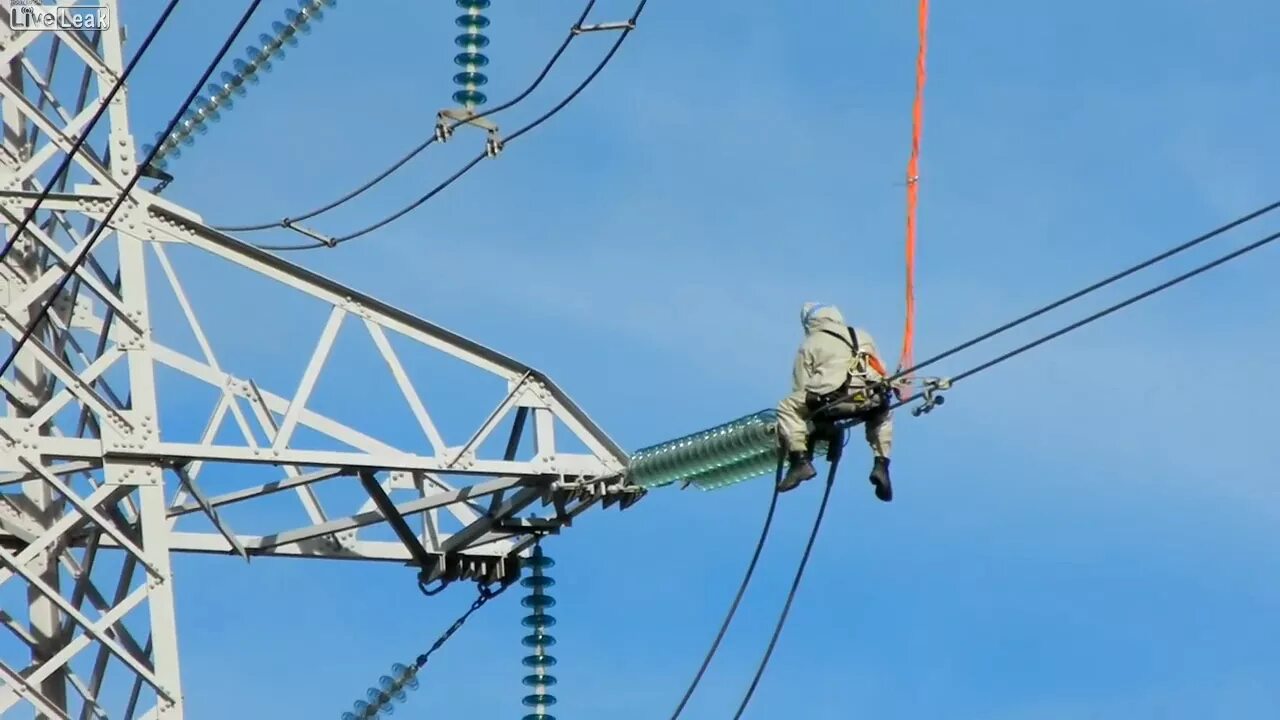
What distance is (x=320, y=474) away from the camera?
2531cm

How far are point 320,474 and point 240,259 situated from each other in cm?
163

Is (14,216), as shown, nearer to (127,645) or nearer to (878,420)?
(127,645)

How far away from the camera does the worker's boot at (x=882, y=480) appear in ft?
70.5

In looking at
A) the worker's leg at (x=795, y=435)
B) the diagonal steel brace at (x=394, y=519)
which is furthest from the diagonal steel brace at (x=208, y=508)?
the worker's leg at (x=795, y=435)

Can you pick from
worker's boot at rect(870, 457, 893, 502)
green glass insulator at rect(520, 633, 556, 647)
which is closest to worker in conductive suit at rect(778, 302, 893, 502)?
worker's boot at rect(870, 457, 893, 502)

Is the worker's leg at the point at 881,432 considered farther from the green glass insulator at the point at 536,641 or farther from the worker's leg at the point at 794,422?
the green glass insulator at the point at 536,641

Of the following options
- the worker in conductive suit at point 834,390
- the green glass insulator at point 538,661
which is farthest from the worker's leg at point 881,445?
the green glass insulator at point 538,661

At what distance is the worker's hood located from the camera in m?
21.7

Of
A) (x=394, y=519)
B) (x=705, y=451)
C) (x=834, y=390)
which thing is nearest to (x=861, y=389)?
(x=834, y=390)

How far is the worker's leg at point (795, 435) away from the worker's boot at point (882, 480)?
0.45 meters

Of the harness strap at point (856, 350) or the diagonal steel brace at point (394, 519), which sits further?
the diagonal steel brace at point (394, 519)

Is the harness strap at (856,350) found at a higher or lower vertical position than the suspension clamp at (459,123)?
lower

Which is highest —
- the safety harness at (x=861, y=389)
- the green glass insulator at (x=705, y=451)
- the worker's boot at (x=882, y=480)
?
the green glass insulator at (x=705, y=451)

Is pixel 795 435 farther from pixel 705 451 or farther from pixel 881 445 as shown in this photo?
pixel 705 451
